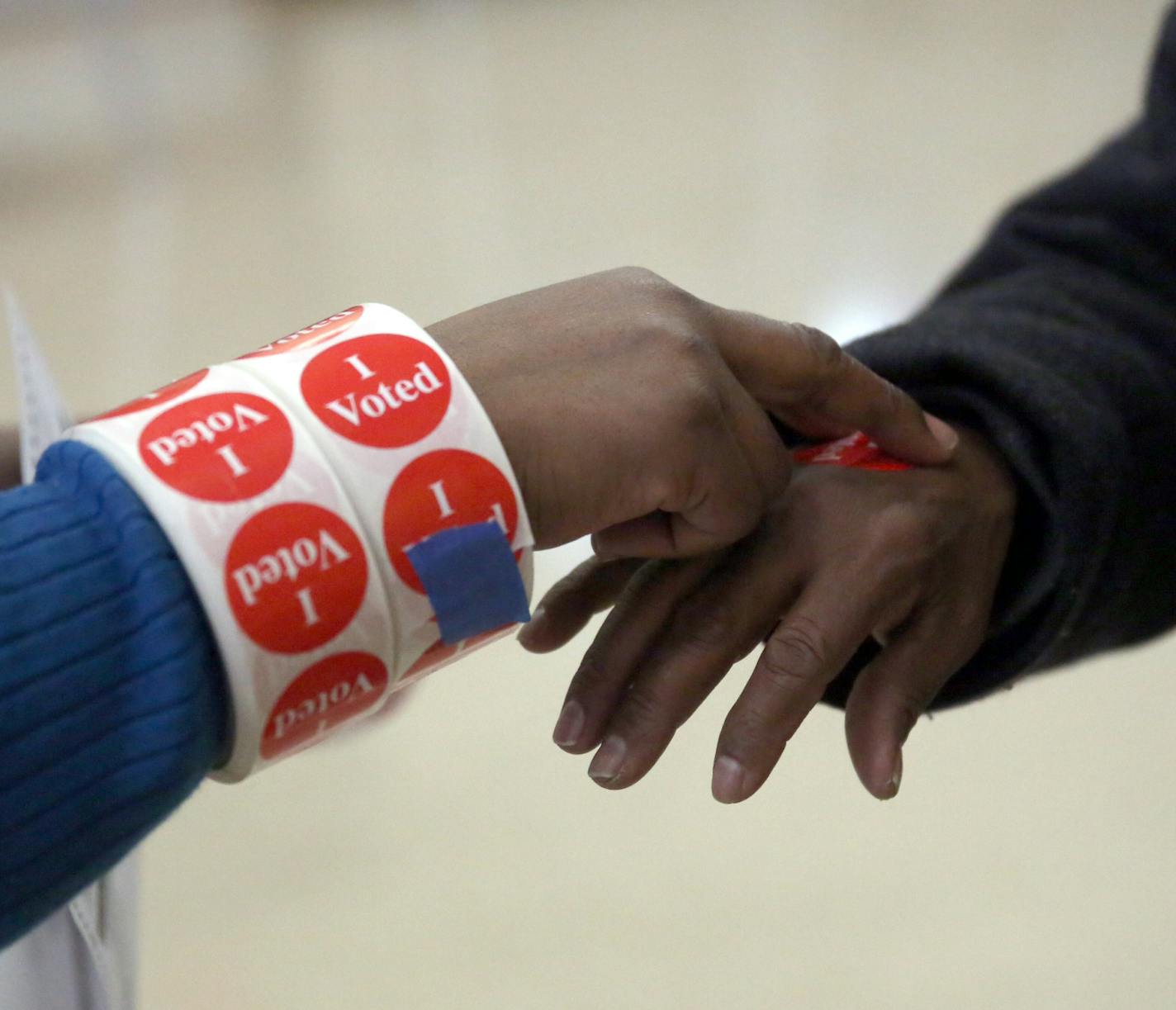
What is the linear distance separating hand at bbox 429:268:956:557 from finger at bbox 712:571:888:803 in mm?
66

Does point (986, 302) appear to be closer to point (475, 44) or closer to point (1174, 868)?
point (1174, 868)

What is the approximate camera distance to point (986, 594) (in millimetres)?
708

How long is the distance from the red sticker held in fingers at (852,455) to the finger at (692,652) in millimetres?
78

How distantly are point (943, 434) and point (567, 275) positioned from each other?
136cm

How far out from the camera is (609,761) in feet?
1.99

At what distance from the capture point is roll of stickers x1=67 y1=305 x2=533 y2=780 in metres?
0.45

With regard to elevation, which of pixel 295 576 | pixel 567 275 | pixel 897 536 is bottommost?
pixel 567 275

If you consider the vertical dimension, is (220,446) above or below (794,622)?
above

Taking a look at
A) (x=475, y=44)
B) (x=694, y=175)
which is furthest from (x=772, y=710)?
(x=475, y=44)

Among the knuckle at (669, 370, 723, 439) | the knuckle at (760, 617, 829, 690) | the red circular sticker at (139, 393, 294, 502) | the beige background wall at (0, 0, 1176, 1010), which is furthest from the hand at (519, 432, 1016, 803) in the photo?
the beige background wall at (0, 0, 1176, 1010)

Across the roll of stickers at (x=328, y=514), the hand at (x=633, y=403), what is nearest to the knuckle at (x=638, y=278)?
the hand at (x=633, y=403)

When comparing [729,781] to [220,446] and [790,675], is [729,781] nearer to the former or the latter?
[790,675]

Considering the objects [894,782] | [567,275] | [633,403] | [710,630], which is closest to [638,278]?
[633,403]

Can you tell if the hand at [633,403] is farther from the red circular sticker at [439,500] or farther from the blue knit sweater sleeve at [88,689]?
the blue knit sweater sleeve at [88,689]
